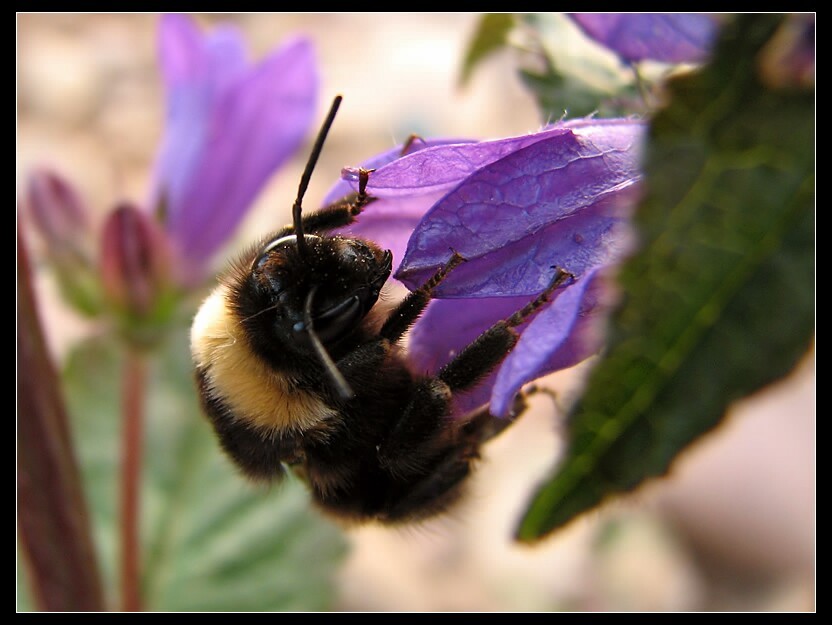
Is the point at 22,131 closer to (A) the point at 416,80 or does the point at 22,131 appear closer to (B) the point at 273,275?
(A) the point at 416,80

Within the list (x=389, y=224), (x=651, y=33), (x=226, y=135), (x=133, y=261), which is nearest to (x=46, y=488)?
(x=133, y=261)

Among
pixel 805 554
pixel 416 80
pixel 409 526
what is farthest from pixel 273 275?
pixel 416 80

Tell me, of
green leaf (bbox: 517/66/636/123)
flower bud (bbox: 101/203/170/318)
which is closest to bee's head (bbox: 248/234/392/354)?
green leaf (bbox: 517/66/636/123)

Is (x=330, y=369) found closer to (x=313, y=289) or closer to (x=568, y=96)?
(x=313, y=289)

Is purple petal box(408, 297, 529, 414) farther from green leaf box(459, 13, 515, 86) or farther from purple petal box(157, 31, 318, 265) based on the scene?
purple petal box(157, 31, 318, 265)

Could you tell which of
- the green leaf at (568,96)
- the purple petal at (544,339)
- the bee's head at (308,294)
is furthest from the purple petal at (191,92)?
the purple petal at (544,339)
